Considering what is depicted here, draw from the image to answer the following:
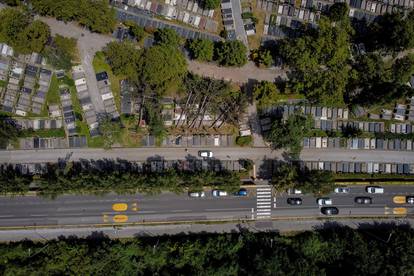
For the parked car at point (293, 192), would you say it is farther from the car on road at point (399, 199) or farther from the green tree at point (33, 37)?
the green tree at point (33, 37)

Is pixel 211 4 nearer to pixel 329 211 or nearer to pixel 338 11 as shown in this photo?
pixel 338 11

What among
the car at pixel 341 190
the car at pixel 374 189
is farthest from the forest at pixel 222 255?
the car at pixel 374 189

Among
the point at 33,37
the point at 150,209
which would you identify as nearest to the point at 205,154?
the point at 150,209

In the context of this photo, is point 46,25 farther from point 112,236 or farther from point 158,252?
point 158,252

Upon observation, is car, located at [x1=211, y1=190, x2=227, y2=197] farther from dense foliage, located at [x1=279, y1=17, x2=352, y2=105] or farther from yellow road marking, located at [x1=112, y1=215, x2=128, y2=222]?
dense foliage, located at [x1=279, y1=17, x2=352, y2=105]

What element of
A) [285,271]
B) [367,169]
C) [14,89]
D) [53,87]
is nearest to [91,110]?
[53,87]
